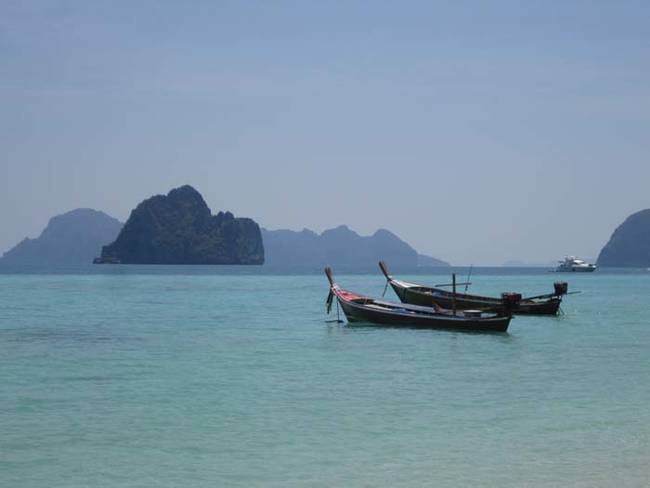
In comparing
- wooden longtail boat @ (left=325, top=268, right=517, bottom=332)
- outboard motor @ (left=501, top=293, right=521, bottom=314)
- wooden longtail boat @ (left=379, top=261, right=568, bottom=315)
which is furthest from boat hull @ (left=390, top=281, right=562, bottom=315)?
outboard motor @ (left=501, top=293, right=521, bottom=314)

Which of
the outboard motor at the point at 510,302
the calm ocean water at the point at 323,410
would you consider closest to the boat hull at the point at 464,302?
the outboard motor at the point at 510,302

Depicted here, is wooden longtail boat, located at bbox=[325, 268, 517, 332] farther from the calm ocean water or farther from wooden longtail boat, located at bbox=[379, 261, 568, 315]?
wooden longtail boat, located at bbox=[379, 261, 568, 315]

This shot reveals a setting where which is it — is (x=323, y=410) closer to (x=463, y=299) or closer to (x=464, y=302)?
(x=464, y=302)

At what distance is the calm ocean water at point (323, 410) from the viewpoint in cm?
1606

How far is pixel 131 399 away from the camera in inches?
948

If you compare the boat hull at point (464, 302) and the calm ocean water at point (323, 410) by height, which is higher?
the boat hull at point (464, 302)

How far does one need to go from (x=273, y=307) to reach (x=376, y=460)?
→ 189 feet

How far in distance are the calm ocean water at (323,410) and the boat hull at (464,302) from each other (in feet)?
42.4

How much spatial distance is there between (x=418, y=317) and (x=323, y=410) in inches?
968

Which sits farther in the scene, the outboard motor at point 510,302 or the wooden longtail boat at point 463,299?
the wooden longtail boat at point 463,299

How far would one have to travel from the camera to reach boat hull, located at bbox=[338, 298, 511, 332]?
45031 millimetres

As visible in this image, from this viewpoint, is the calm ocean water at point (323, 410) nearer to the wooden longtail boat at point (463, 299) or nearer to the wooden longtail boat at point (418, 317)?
the wooden longtail boat at point (418, 317)

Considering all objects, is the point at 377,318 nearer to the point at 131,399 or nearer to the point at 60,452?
the point at 131,399

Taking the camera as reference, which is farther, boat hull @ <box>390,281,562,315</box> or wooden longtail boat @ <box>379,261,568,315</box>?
wooden longtail boat @ <box>379,261,568,315</box>
